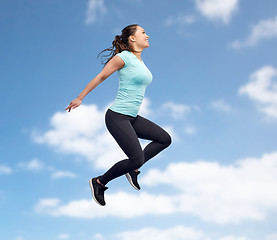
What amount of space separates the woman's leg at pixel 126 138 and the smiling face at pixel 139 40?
45.0 inches

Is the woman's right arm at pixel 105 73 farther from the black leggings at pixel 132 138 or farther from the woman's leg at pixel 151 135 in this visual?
the woman's leg at pixel 151 135

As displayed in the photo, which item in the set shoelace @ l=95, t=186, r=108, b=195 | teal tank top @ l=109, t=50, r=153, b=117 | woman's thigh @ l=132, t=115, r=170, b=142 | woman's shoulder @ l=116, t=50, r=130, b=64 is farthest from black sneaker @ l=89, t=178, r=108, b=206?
woman's shoulder @ l=116, t=50, r=130, b=64

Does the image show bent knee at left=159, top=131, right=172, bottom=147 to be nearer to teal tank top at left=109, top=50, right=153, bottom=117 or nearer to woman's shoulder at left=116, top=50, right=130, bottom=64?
teal tank top at left=109, top=50, right=153, bottom=117

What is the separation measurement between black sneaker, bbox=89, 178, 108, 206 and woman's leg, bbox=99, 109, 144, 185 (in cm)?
58

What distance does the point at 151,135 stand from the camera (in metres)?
6.86

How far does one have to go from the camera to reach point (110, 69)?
6.31 m

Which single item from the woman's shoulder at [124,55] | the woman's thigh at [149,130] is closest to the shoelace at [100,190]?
the woman's thigh at [149,130]

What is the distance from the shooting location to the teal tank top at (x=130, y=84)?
20.9ft

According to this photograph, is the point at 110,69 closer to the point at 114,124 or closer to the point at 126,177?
the point at 114,124

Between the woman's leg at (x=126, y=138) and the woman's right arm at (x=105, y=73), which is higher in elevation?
the woman's right arm at (x=105, y=73)

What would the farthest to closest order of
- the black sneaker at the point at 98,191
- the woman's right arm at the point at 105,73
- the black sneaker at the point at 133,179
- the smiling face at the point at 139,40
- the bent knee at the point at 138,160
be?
the black sneaker at the point at 133,179 → the black sneaker at the point at 98,191 → the smiling face at the point at 139,40 → the bent knee at the point at 138,160 → the woman's right arm at the point at 105,73

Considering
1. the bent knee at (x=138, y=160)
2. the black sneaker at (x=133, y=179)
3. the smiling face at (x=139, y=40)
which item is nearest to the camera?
the bent knee at (x=138, y=160)

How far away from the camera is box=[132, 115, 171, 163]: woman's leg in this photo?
674 cm

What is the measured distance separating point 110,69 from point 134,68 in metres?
0.37
